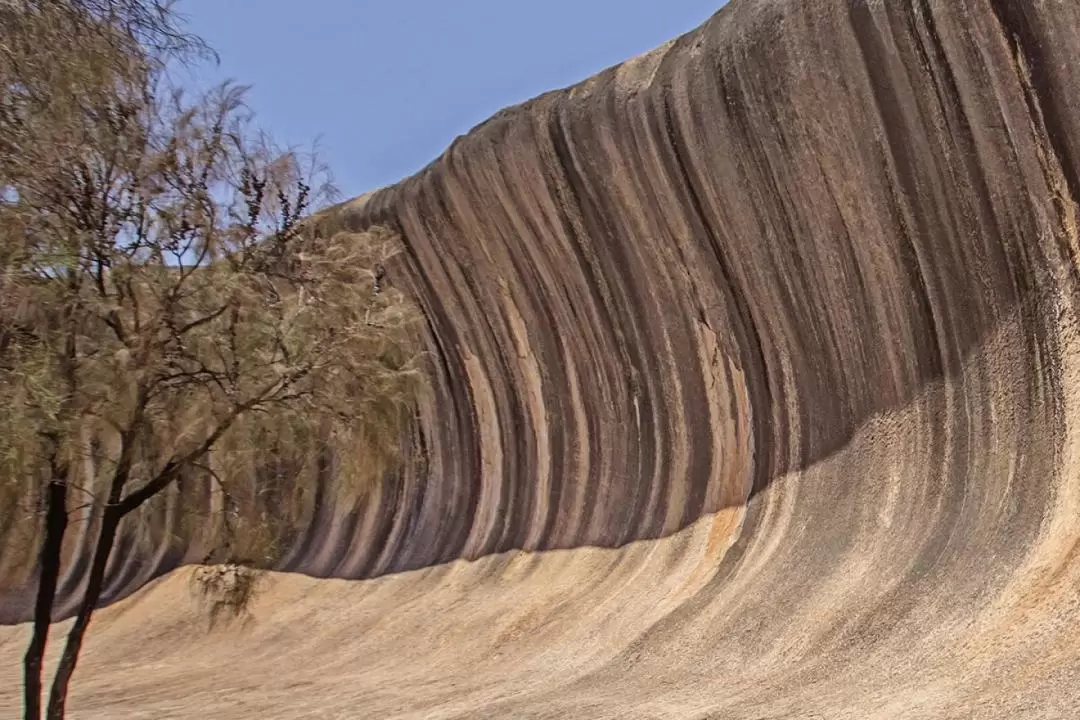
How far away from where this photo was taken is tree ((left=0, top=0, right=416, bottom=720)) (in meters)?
4.81

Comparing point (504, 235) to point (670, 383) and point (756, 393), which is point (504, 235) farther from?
point (756, 393)

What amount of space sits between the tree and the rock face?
210cm

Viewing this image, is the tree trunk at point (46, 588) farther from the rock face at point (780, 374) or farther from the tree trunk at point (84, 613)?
the rock face at point (780, 374)

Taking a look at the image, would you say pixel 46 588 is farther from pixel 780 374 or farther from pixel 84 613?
pixel 780 374

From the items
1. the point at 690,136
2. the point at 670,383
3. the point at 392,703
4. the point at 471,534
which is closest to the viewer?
the point at 392,703

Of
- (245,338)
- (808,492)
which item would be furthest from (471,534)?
(245,338)

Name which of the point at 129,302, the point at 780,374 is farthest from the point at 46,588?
the point at 780,374

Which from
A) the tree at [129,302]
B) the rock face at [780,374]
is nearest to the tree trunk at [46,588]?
the tree at [129,302]

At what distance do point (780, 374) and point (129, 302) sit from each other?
4.28m

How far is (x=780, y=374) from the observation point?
7578 mm

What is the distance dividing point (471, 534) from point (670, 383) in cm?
298

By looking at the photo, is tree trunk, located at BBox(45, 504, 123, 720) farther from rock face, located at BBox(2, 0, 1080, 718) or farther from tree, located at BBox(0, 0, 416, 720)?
rock face, located at BBox(2, 0, 1080, 718)

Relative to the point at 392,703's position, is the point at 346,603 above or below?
above

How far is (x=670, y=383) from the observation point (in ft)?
28.8
